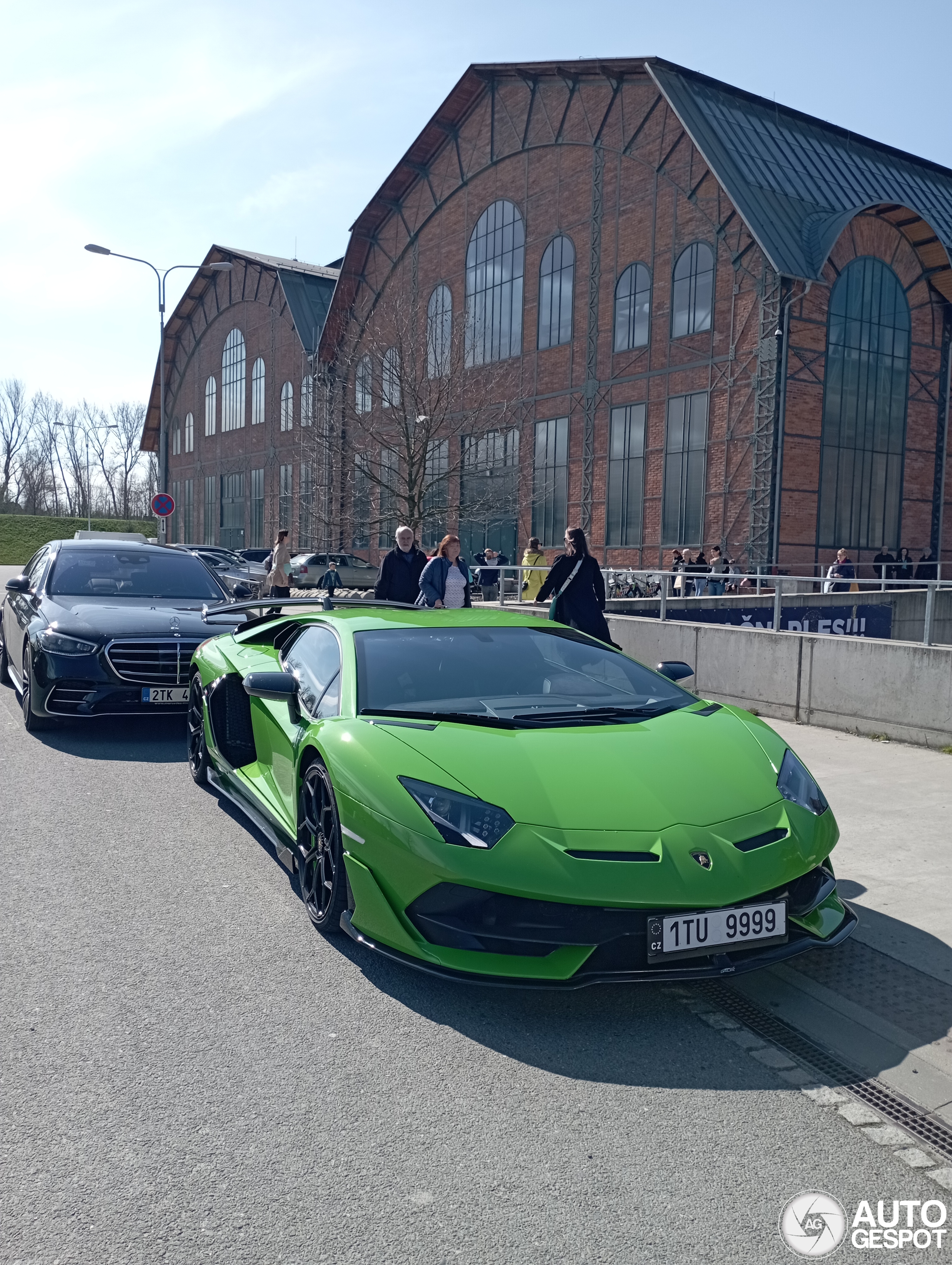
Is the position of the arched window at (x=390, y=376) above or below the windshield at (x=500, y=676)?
Result: above

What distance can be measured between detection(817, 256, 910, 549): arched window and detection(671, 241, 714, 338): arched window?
3.29 meters

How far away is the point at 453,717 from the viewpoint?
4.35 m

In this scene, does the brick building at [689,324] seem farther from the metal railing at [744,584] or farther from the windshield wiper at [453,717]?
the windshield wiper at [453,717]

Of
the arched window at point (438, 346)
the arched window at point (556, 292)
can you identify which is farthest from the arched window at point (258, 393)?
the arched window at point (556, 292)

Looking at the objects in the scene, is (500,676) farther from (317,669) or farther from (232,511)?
(232,511)

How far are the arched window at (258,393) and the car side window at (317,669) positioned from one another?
4932 cm

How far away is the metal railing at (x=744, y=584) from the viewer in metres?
10.8

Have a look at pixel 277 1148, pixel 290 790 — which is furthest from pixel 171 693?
pixel 277 1148

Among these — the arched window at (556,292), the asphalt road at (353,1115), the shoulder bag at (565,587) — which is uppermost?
the arched window at (556,292)

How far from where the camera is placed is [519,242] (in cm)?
3584

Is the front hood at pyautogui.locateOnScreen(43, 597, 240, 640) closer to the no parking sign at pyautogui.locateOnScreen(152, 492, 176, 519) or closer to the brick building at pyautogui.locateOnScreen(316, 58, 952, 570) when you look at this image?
the no parking sign at pyautogui.locateOnScreen(152, 492, 176, 519)

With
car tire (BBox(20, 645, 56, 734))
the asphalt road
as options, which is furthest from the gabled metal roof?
the asphalt road

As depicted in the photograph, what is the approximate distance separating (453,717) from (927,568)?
1193 inches

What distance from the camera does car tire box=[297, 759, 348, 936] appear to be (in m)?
4.12
